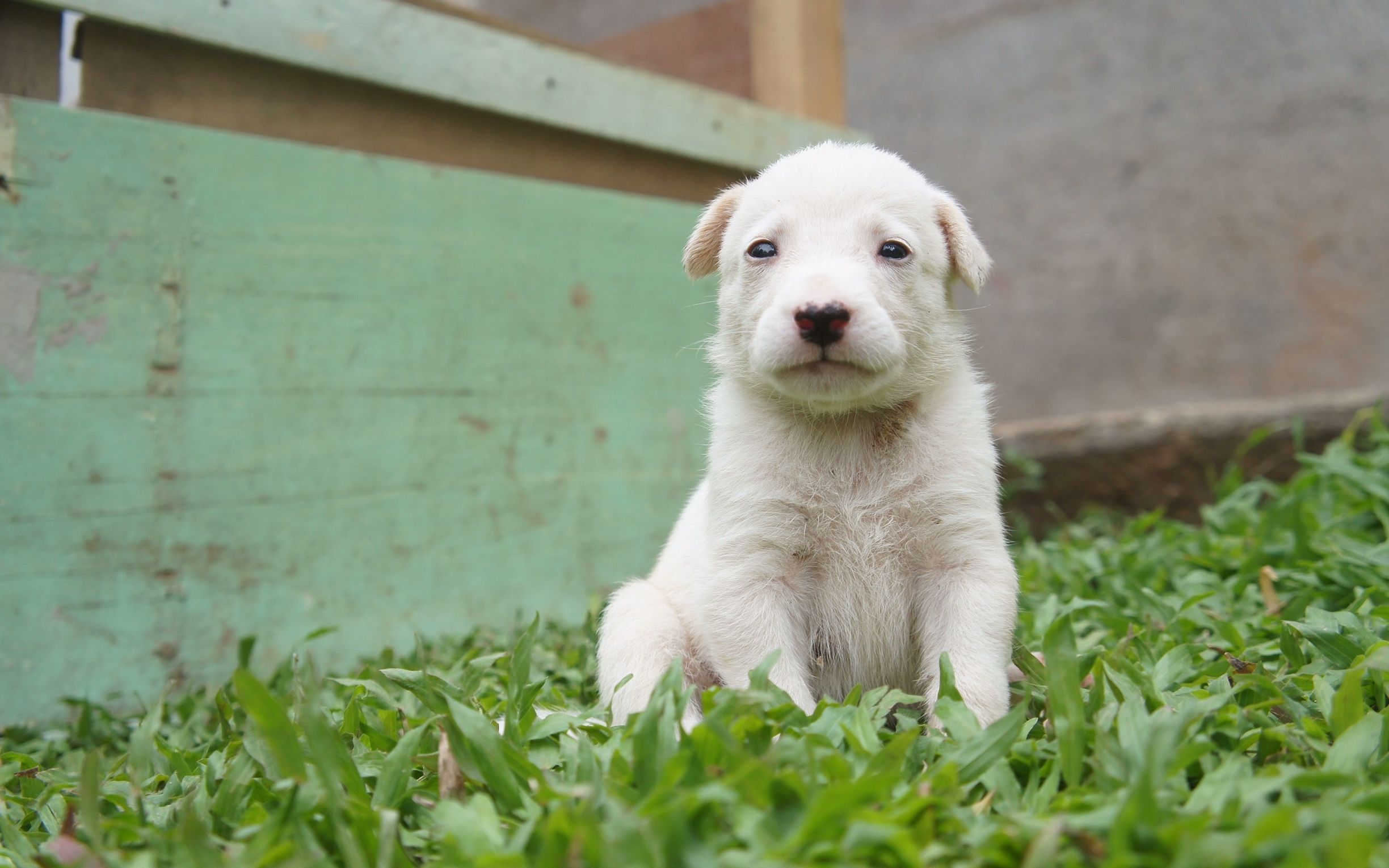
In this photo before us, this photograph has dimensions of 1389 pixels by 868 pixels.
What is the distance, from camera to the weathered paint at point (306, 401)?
9.89 ft

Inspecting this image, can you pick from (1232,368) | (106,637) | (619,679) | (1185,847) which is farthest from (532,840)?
(1232,368)

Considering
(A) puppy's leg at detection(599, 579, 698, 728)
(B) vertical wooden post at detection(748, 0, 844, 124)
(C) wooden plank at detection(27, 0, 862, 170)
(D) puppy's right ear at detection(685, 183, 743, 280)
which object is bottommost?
(A) puppy's leg at detection(599, 579, 698, 728)

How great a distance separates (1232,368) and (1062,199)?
1848 millimetres

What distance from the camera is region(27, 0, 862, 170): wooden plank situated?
334 cm

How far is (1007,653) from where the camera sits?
2.26m

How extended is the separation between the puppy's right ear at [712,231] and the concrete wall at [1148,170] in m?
3.85

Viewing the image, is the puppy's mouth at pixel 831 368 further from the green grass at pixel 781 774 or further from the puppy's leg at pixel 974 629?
the green grass at pixel 781 774

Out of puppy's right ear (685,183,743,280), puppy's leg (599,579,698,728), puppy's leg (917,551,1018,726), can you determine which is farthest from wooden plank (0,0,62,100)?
puppy's leg (917,551,1018,726)

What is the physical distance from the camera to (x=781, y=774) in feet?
5.29

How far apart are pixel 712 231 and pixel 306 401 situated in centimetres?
171

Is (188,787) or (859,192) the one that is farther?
A: (859,192)

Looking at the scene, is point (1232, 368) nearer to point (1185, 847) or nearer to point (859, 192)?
point (859, 192)

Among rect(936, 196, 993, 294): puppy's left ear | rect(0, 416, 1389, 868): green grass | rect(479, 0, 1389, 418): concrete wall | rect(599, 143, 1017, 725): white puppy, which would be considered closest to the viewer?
rect(0, 416, 1389, 868): green grass

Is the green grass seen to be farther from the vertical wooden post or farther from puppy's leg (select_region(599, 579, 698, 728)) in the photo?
the vertical wooden post
